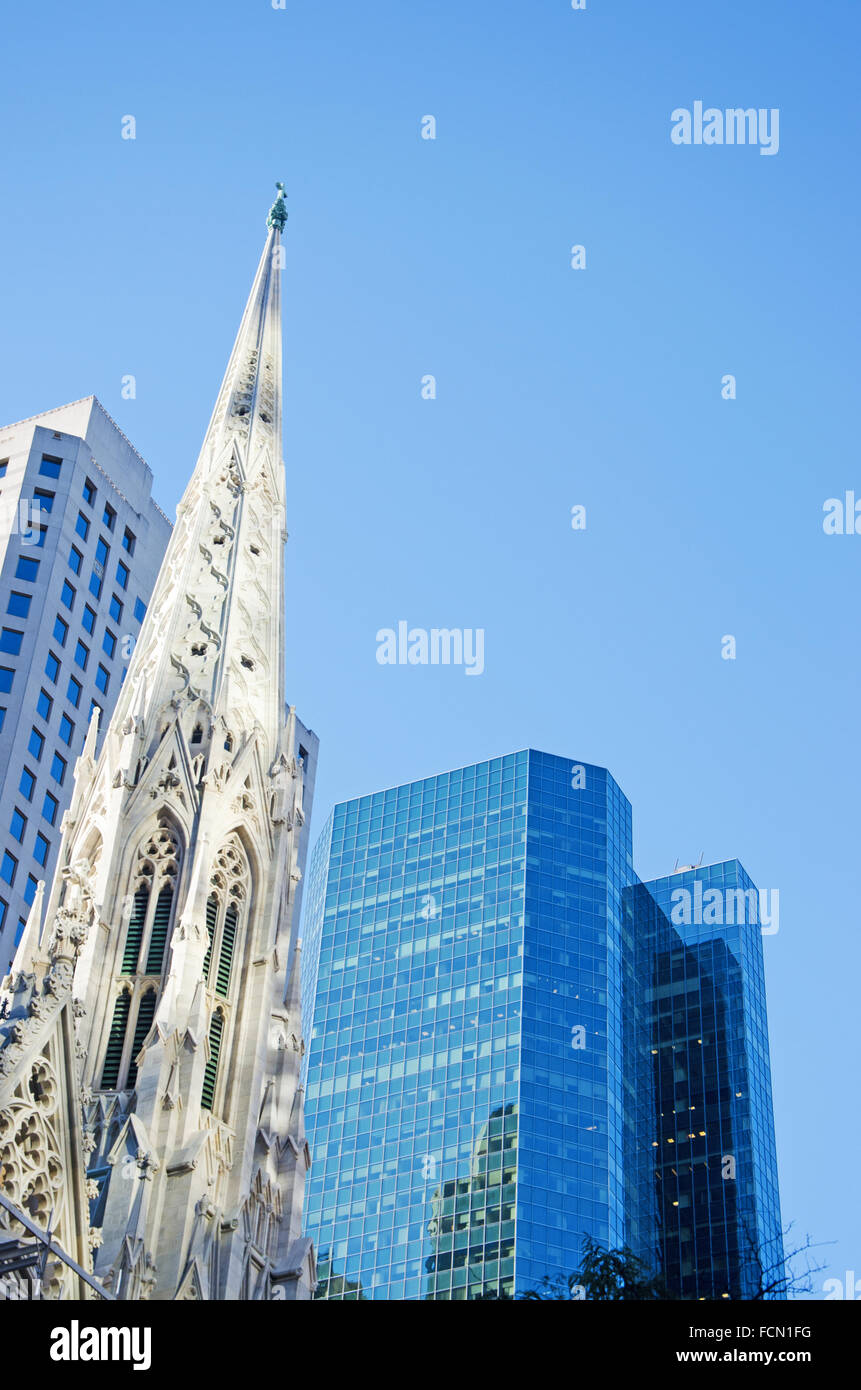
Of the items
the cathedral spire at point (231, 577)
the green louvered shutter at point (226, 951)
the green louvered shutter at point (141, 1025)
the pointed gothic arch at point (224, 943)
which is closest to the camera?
the green louvered shutter at point (141, 1025)

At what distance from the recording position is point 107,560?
273 feet

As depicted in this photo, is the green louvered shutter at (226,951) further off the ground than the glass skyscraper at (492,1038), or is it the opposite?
the glass skyscraper at (492,1038)

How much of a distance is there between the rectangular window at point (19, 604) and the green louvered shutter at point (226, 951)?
111ft

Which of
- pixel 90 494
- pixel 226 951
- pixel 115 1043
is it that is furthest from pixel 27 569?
pixel 115 1043

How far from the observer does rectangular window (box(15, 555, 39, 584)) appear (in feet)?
256

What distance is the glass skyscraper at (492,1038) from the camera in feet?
351

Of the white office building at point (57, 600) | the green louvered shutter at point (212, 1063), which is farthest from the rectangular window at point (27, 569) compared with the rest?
the green louvered shutter at point (212, 1063)

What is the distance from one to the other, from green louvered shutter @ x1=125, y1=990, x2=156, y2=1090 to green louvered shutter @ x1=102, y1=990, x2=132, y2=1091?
11.3 inches

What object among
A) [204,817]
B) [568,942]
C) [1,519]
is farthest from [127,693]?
[568,942]

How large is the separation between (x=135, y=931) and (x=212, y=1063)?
3.66 metres

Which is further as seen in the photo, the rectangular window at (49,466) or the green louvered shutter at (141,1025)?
the rectangular window at (49,466)

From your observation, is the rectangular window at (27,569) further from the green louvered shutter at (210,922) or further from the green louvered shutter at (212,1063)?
the green louvered shutter at (212,1063)
